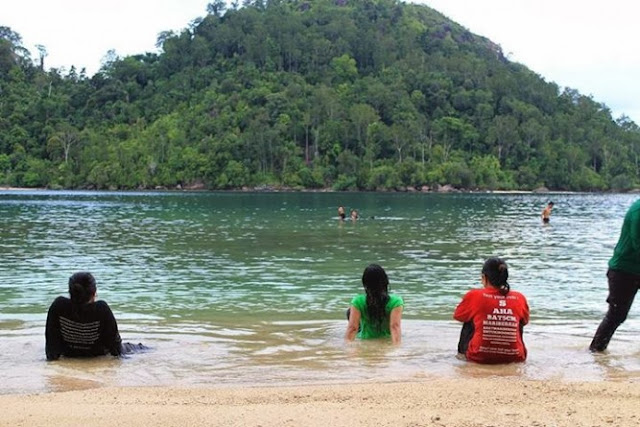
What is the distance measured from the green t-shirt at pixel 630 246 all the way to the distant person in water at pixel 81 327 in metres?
6.26

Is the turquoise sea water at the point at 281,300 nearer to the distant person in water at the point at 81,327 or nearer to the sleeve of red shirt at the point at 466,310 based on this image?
the distant person in water at the point at 81,327

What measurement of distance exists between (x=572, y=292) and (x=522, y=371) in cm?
925

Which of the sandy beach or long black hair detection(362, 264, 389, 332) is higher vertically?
long black hair detection(362, 264, 389, 332)

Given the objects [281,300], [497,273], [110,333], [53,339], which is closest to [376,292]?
[497,273]

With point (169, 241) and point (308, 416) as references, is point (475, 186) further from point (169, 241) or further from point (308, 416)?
point (308, 416)

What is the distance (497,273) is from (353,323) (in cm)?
240

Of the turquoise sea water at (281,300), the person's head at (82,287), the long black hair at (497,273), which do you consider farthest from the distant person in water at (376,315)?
the person's head at (82,287)

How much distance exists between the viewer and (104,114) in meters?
185

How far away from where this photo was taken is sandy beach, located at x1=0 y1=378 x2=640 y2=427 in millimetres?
5785

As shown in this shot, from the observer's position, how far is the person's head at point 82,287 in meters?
8.28

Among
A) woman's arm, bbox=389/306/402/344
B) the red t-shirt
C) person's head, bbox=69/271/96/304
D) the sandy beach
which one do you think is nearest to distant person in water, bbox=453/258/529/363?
the red t-shirt

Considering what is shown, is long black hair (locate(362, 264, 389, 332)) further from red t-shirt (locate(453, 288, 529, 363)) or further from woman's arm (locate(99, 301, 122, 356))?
woman's arm (locate(99, 301, 122, 356))

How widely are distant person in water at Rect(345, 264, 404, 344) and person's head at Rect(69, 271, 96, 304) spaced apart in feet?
11.2

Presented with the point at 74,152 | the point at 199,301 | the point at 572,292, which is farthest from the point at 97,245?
the point at 74,152
